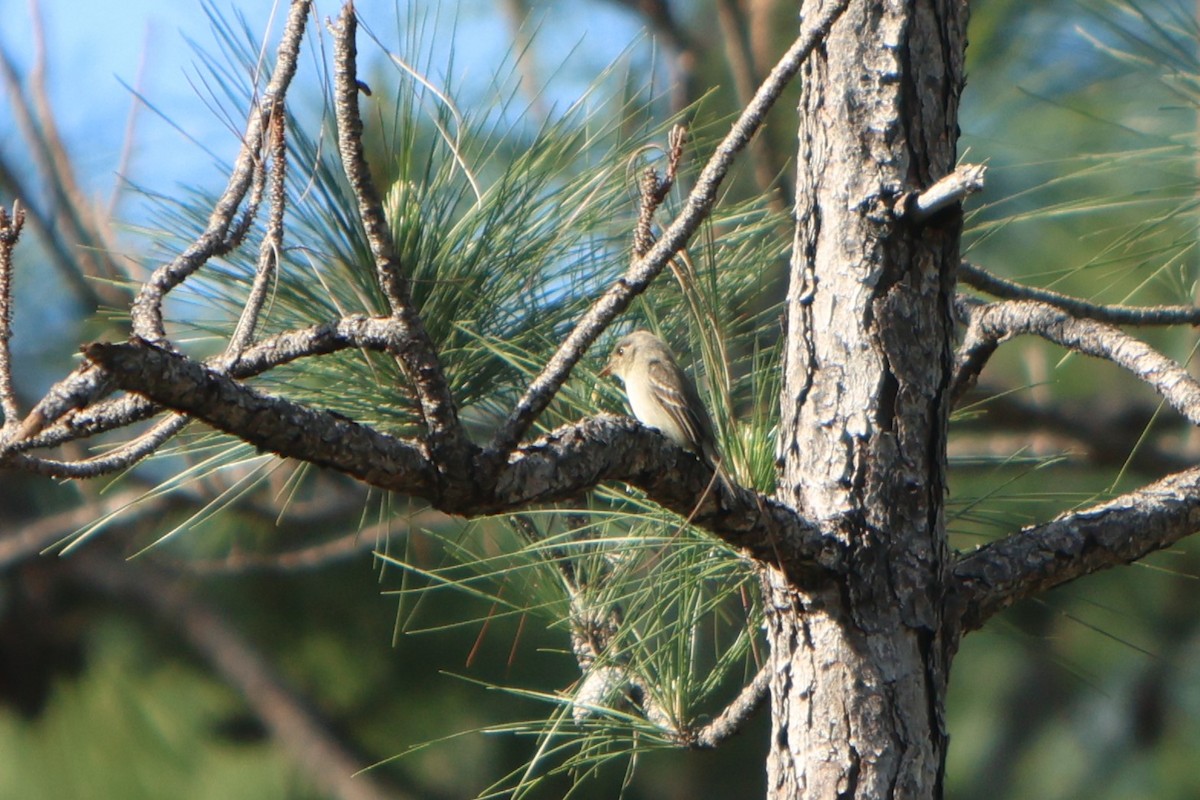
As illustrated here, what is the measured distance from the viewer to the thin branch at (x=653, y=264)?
83 centimetres

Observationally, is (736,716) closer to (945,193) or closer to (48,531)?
(945,193)

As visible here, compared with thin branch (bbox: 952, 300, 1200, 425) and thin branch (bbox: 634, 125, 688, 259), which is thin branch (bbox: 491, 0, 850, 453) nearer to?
thin branch (bbox: 634, 125, 688, 259)

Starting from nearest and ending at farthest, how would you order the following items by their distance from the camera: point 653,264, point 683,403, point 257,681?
point 653,264, point 683,403, point 257,681

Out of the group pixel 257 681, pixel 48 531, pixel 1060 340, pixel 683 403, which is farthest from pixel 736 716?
pixel 257 681

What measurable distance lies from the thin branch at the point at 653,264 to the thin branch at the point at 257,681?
2.67 meters

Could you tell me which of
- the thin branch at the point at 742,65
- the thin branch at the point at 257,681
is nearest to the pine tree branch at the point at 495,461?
the thin branch at the point at 742,65

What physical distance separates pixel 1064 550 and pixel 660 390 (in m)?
0.52

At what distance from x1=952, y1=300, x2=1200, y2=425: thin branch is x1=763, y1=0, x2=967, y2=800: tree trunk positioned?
0.19m

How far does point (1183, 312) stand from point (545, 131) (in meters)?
0.70

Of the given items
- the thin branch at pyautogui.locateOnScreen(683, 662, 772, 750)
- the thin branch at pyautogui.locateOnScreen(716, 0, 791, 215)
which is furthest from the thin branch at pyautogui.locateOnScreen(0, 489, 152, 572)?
the thin branch at pyautogui.locateOnScreen(683, 662, 772, 750)

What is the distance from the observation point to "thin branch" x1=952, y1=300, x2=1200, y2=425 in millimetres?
1288

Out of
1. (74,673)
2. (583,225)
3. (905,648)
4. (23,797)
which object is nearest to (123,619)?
(74,673)

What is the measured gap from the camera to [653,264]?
2.88ft

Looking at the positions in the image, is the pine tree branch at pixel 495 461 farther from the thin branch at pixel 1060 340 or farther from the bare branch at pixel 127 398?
the thin branch at pixel 1060 340
